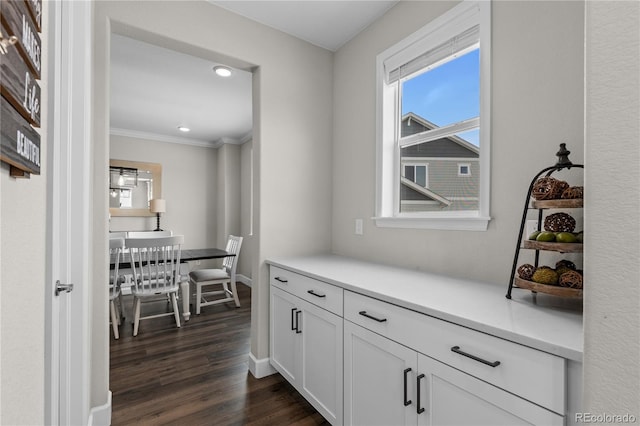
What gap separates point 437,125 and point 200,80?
2550 mm

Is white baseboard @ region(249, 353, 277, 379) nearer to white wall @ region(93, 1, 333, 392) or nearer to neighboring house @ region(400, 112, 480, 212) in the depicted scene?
white wall @ region(93, 1, 333, 392)

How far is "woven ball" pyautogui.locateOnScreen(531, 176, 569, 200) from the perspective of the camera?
1.10 m

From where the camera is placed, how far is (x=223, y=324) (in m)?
3.35

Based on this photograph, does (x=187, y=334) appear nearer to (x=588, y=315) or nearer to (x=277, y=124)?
(x=277, y=124)

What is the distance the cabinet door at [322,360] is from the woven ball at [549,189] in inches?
41.0

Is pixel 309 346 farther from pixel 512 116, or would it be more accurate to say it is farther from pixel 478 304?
pixel 512 116

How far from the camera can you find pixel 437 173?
1.97 meters

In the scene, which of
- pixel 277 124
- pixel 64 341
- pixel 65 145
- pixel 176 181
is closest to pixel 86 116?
pixel 65 145

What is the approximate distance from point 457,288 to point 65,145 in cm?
188

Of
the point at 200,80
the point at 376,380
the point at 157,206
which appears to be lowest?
the point at 376,380

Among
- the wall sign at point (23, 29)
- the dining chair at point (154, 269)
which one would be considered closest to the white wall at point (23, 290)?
the wall sign at point (23, 29)

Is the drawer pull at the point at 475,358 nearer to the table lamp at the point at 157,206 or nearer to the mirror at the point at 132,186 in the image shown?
the table lamp at the point at 157,206

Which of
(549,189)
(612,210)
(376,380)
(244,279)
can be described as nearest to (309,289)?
(376,380)

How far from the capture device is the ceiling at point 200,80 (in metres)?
2.16
